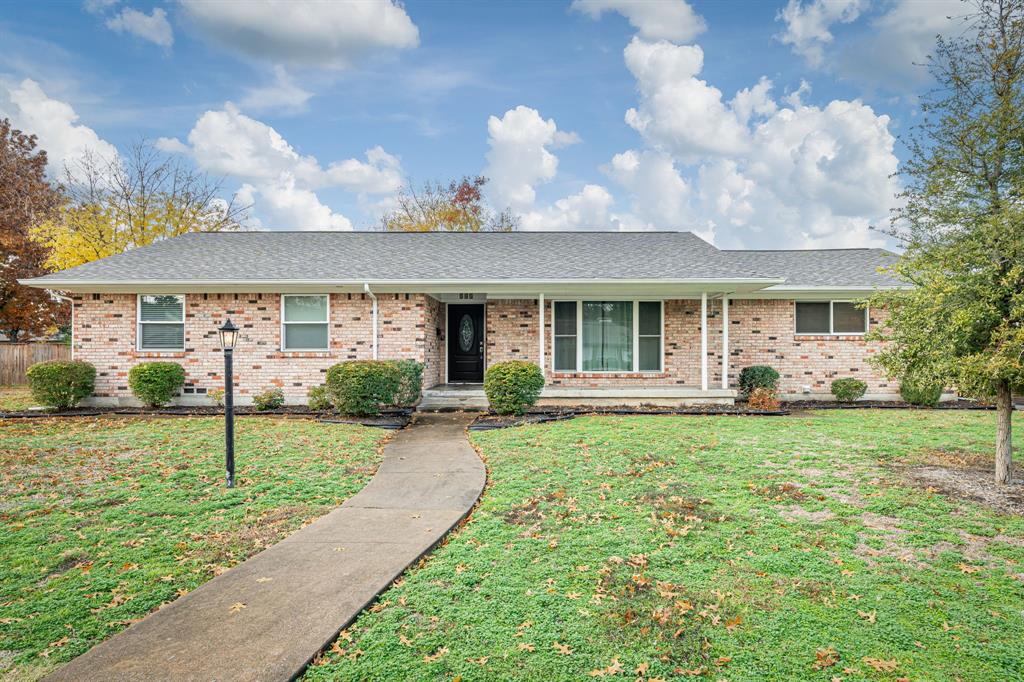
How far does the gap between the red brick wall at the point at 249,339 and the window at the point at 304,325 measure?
0.60ft

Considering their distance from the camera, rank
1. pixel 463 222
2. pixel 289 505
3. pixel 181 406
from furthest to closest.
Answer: pixel 463 222 → pixel 181 406 → pixel 289 505

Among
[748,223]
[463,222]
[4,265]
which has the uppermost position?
[463,222]

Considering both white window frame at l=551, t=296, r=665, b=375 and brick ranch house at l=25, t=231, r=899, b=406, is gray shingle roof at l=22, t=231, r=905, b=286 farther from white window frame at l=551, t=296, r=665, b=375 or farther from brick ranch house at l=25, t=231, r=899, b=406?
white window frame at l=551, t=296, r=665, b=375

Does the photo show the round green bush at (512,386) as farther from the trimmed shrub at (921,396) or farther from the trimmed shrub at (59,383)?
the trimmed shrub at (59,383)

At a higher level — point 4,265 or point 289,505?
point 4,265

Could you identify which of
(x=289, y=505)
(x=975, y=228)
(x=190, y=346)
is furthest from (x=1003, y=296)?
(x=190, y=346)

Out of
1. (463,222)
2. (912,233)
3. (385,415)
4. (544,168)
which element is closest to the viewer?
(912,233)

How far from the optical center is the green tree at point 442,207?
29.7 metres

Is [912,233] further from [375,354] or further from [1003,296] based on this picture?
[375,354]

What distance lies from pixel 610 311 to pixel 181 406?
34.3ft

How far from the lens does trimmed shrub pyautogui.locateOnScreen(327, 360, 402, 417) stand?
9.89 m

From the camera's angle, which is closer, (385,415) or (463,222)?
(385,415)

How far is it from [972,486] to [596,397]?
707 centimetres

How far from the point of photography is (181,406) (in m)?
11.8
